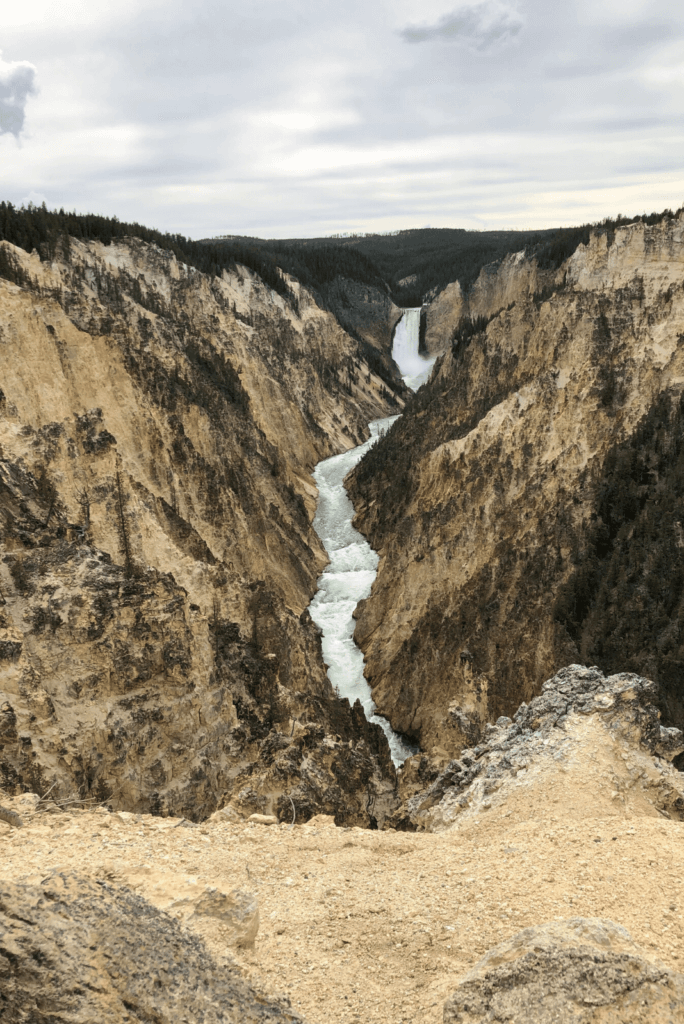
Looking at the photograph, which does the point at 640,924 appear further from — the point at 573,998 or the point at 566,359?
the point at 566,359

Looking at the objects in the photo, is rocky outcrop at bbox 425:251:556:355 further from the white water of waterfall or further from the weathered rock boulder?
the weathered rock boulder

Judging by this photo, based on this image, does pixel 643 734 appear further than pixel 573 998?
Yes

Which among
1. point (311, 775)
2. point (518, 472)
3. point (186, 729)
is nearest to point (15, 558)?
point (186, 729)

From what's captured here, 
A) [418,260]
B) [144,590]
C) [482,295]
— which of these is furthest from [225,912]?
[418,260]

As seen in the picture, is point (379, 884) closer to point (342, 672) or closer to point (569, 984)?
point (569, 984)

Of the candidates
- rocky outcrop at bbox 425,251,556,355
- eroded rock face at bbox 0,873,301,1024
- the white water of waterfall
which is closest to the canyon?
eroded rock face at bbox 0,873,301,1024

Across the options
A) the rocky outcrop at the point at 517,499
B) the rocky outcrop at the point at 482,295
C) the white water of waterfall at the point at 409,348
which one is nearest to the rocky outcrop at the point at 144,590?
the rocky outcrop at the point at 517,499

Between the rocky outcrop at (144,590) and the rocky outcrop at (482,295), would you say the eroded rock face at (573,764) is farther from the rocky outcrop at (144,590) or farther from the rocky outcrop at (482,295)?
the rocky outcrop at (482,295)
